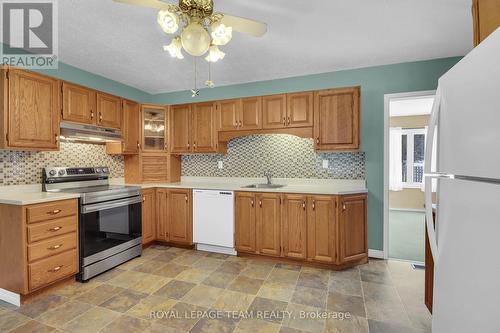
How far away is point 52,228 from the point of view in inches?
91.5

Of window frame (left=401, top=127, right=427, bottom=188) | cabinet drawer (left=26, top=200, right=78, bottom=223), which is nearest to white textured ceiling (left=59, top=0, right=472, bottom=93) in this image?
cabinet drawer (left=26, top=200, right=78, bottom=223)

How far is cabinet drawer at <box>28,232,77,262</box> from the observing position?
218 centimetres

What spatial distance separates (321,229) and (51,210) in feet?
9.17

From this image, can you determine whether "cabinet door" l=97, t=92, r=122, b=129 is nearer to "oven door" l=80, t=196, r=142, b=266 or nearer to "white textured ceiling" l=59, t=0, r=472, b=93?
"white textured ceiling" l=59, t=0, r=472, b=93

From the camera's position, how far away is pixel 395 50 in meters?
2.71

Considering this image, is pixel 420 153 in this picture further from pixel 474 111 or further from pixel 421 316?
pixel 474 111

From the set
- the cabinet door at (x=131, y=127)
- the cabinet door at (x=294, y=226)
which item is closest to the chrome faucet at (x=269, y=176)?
the cabinet door at (x=294, y=226)

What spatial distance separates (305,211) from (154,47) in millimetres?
2501

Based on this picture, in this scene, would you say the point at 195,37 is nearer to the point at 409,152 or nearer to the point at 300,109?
the point at 300,109

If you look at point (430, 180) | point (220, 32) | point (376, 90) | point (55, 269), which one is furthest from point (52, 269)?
point (376, 90)

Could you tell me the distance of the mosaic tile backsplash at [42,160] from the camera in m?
2.54

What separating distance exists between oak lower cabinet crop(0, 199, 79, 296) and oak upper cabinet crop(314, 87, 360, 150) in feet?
9.74

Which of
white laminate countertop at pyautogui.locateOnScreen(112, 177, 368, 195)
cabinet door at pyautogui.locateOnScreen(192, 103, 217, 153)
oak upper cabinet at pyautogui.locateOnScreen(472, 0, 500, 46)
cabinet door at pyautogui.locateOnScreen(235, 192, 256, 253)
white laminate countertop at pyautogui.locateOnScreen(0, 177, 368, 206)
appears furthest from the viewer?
cabinet door at pyautogui.locateOnScreen(192, 103, 217, 153)

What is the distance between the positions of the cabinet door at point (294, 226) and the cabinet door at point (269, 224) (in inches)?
3.4
